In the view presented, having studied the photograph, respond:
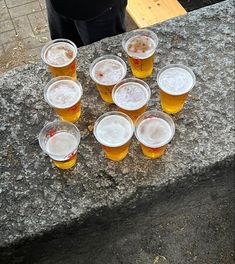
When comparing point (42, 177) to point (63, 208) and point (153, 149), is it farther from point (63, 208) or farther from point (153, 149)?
point (153, 149)

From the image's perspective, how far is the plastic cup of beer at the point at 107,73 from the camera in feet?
8.72

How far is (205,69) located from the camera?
2.89 meters

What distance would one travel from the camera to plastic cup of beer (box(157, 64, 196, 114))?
254 cm

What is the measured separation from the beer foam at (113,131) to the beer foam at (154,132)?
0.24ft

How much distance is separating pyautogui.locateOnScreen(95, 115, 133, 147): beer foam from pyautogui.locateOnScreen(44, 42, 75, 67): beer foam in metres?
0.47

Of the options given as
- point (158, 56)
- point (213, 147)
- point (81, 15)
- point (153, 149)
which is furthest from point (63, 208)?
point (81, 15)

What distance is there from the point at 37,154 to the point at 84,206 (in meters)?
0.43

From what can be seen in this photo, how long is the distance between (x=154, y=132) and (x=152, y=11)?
1.91 meters

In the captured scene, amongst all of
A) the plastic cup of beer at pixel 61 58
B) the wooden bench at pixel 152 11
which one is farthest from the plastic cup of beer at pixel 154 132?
the wooden bench at pixel 152 11

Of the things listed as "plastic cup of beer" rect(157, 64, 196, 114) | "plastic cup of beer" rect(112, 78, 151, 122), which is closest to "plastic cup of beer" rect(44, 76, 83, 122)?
"plastic cup of beer" rect(112, 78, 151, 122)

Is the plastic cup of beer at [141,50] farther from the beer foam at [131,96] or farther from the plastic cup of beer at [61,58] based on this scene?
the plastic cup of beer at [61,58]

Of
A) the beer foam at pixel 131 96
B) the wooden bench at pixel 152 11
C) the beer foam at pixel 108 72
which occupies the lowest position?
the wooden bench at pixel 152 11

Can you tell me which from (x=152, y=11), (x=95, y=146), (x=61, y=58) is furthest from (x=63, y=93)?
(x=152, y=11)

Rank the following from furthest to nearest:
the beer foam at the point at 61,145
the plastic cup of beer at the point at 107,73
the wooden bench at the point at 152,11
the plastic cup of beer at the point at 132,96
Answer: the wooden bench at the point at 152,11 → the plastic cup of beer at the point at 107,73 → the plastic cup of beer at the point at 132,96 → the beer foam at the point at 61,145
